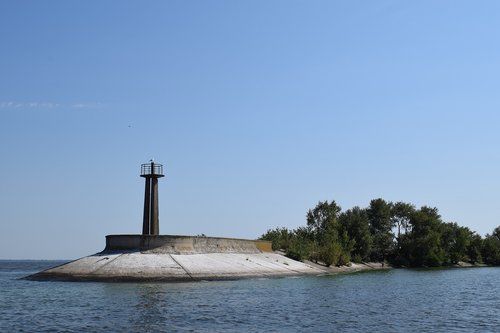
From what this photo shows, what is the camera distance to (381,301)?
43438mm

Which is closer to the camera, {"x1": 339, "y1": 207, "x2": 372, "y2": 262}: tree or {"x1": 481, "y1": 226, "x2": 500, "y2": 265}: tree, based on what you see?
{"x1": 339, "y1": 207, "x2": 372, "y2": 262}: tree

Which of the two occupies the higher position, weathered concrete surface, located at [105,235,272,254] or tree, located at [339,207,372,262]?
tree, located at [339,207,372,262]

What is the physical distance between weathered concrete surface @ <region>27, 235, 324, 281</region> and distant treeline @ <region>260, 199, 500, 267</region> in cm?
2461

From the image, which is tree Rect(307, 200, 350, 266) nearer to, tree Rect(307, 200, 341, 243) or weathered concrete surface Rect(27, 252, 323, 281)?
tree Rect(307, 200, 341, 243)

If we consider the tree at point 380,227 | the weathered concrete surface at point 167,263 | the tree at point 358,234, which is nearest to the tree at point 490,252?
the tree at point 380,227

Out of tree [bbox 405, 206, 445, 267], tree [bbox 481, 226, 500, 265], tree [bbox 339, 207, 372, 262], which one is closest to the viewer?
tree [bbox 339, 207, 372, 262]

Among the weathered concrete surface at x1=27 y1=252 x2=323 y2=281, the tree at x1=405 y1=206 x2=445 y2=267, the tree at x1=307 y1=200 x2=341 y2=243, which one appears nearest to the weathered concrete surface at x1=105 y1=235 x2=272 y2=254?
the weathered concrete surface at x1=27 y1=252 x2=323 y2=281

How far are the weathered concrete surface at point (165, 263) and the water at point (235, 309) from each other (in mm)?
4153

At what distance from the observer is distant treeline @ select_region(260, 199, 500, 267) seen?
351 feet

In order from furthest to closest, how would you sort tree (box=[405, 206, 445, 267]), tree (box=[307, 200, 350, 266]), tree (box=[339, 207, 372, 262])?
tree (box=[405, 206, 445, 267]) → tree (box=[339, 207, 372, 262]) → tree (box=[307, 200, 350, 266])

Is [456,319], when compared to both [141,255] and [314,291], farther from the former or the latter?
[141,255]

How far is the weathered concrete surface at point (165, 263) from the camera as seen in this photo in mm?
56750

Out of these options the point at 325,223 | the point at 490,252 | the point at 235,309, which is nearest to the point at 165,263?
the point at 235,309

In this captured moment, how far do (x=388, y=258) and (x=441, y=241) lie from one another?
1469 cm
